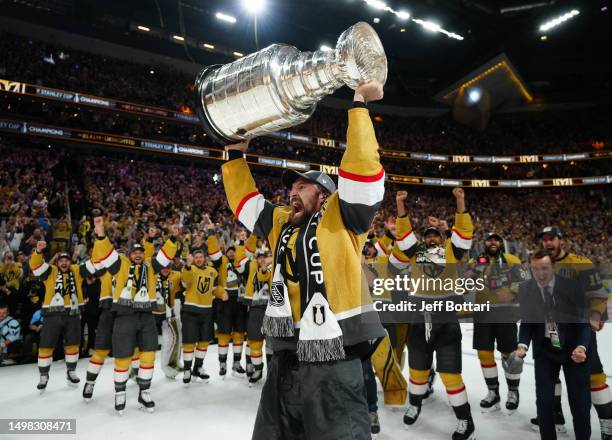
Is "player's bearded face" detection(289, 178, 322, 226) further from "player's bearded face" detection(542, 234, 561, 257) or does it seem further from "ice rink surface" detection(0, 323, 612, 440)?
"ice rink surface" detection(0, 323, 612, 440)

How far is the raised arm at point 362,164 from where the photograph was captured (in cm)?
179

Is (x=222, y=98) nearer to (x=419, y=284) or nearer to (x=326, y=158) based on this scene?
(x=419, y=284)

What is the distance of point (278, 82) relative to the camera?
187cm

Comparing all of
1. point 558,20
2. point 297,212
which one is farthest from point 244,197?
point 558,20

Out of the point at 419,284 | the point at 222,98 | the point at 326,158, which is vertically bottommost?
the point at 419,284

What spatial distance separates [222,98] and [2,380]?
24.6 feet

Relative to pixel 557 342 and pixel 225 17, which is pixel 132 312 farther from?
pixel 225 17

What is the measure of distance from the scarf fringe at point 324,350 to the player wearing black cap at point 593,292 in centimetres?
289

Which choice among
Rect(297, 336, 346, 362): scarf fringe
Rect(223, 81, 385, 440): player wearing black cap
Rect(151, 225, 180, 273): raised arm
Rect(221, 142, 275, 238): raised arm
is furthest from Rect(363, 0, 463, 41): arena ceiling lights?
Rect(297, 336, 346, 362): scarf fringe

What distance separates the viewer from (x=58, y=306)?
6.77 m

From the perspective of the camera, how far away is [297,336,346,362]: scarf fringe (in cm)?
184

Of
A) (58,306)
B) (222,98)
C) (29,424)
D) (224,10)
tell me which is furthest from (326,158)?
(222,98)

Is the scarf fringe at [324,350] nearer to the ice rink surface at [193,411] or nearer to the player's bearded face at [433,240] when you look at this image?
the ice rink surface at [193,411]

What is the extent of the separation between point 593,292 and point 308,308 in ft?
10.4
